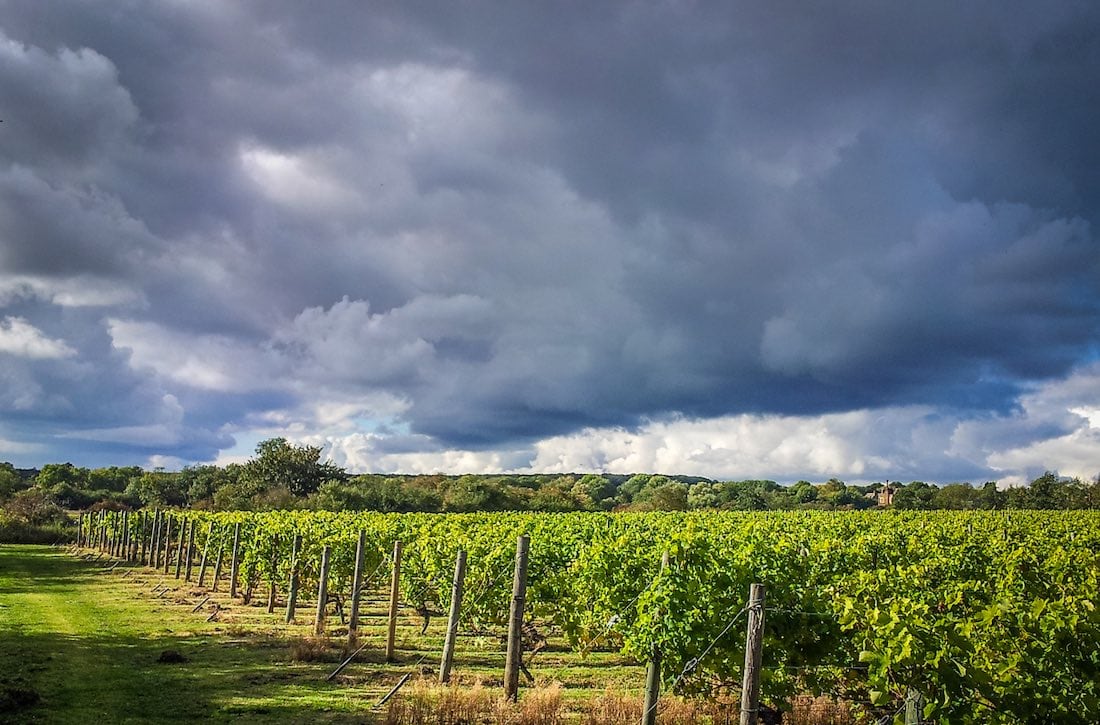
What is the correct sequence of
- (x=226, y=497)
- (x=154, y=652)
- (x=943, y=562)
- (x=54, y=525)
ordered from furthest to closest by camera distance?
(x=226, y=497), (x=54, y=525), (x=154, y=652), (x=943, y=562)

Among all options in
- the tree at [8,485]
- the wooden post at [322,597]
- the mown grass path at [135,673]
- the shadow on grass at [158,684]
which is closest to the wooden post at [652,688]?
the shadow on grass at [158,684]

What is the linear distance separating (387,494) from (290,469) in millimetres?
14749

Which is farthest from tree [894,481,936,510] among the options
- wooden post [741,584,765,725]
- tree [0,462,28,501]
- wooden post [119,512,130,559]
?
tree [0,462,28,501]

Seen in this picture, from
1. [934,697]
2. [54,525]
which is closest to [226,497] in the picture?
[54,525]

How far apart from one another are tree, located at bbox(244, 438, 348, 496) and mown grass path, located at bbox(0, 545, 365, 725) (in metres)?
49.4

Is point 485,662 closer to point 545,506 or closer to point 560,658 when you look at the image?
point 560,658

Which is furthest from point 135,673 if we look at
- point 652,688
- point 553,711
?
A: point 652,688

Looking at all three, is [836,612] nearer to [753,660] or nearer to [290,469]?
[753,660]

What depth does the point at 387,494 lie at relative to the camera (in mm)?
64188

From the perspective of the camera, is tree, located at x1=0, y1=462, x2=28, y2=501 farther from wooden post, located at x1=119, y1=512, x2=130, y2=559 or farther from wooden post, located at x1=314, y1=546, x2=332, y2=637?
wooden post, located at x1=314, y1=546, x2=332, y2=637

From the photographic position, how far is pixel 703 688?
32.9 feet

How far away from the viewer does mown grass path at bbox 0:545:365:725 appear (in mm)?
11203

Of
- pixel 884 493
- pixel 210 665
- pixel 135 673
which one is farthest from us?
pixel 884 493

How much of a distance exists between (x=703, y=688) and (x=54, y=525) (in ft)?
203
